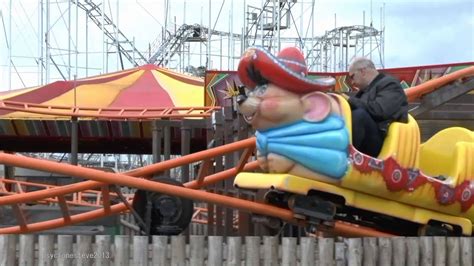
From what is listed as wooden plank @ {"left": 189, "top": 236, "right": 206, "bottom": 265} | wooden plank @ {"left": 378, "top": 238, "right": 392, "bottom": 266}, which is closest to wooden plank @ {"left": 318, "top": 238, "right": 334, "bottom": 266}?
wooden plank @ {"left": 378, "top": 238, "right": 392, "bottom": 266}

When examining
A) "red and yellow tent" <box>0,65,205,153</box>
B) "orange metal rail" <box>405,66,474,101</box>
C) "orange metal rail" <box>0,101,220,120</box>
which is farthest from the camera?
"red and yellow tent" <box>0,65,205,153</box>

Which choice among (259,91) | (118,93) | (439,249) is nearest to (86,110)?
(118,93)

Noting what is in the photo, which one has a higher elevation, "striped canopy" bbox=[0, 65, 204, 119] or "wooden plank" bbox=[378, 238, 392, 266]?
"striped canopy" bbox=[0, 65, 204, 119]

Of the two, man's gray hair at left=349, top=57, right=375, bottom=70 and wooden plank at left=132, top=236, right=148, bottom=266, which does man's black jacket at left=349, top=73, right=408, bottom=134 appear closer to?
Answer: man's gray hair at left=349, top=57, right=375, bottom=70

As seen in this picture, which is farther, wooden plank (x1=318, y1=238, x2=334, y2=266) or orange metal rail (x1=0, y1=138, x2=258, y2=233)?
orange metal rail (x1=0, y1=138, x2=258, y2=233)

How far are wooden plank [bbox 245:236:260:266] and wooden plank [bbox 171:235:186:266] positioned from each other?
37 centimetres

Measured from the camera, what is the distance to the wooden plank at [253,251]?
4293mm

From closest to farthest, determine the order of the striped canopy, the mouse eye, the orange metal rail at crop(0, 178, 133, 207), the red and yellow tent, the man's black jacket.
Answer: the mouse eye → the man's black jacket → the orange metal rail at crop(0, 178, 133, 207) → the red and yellow tent → the striped canopy

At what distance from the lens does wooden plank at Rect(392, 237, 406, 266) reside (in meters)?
4.45

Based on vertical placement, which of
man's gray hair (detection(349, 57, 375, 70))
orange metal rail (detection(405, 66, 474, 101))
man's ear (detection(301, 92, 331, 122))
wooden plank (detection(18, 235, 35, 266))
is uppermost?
man's gray hair (detection(349, 57, 375, 70))

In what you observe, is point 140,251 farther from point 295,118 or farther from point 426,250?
point 426,250

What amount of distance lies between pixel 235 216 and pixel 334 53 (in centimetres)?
2628

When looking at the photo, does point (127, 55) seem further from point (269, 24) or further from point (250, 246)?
point (250, 246)

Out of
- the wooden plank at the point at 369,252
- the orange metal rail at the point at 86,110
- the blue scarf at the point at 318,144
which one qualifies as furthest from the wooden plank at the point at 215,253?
the orange metal rail at the point at 86,110
